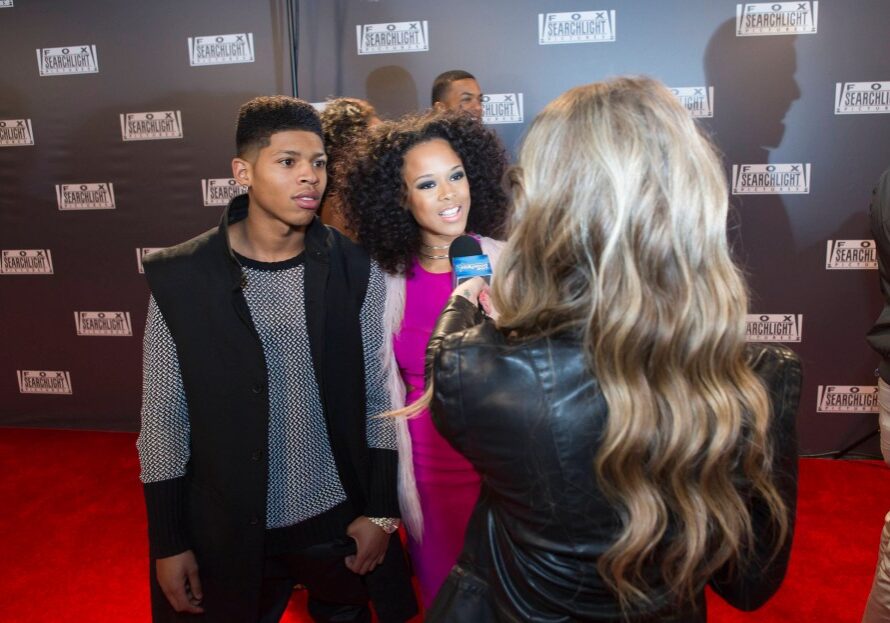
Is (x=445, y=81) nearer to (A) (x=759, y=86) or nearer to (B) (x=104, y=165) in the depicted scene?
(A) (x=759, y=86)

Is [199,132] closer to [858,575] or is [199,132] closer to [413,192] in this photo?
[413,192]

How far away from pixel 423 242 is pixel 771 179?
8.63 feet

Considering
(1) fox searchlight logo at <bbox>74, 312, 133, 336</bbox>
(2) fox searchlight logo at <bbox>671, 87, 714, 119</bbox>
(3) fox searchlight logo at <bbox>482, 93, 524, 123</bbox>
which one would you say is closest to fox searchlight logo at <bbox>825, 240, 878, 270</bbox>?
(2) fox searchlight logo at <bbox>671, 87, 714, 119</bbox>

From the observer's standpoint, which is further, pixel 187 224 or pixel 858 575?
pixel 187 224

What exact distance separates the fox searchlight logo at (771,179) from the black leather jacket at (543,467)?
313cm

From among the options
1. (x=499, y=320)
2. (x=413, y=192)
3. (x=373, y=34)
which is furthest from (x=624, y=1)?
(x=499, y=320)

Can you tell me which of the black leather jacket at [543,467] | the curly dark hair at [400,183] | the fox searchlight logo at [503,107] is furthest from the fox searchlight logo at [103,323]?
the black leather jacket at [543,467]

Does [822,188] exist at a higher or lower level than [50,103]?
lower

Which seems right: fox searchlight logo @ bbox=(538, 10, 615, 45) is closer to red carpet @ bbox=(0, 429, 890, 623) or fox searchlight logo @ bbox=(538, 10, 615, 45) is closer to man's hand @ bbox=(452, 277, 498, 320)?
red carpet @ bbox=(0, 429, 890, 623)

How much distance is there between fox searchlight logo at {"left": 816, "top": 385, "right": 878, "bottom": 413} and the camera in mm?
3885

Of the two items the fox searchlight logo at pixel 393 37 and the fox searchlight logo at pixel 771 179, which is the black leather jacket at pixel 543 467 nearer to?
the fox searchlight logo at pixel 771 179

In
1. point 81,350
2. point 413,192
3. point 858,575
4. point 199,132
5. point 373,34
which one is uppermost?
point 373,34

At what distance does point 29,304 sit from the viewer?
4.64 metres

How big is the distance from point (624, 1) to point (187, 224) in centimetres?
293
